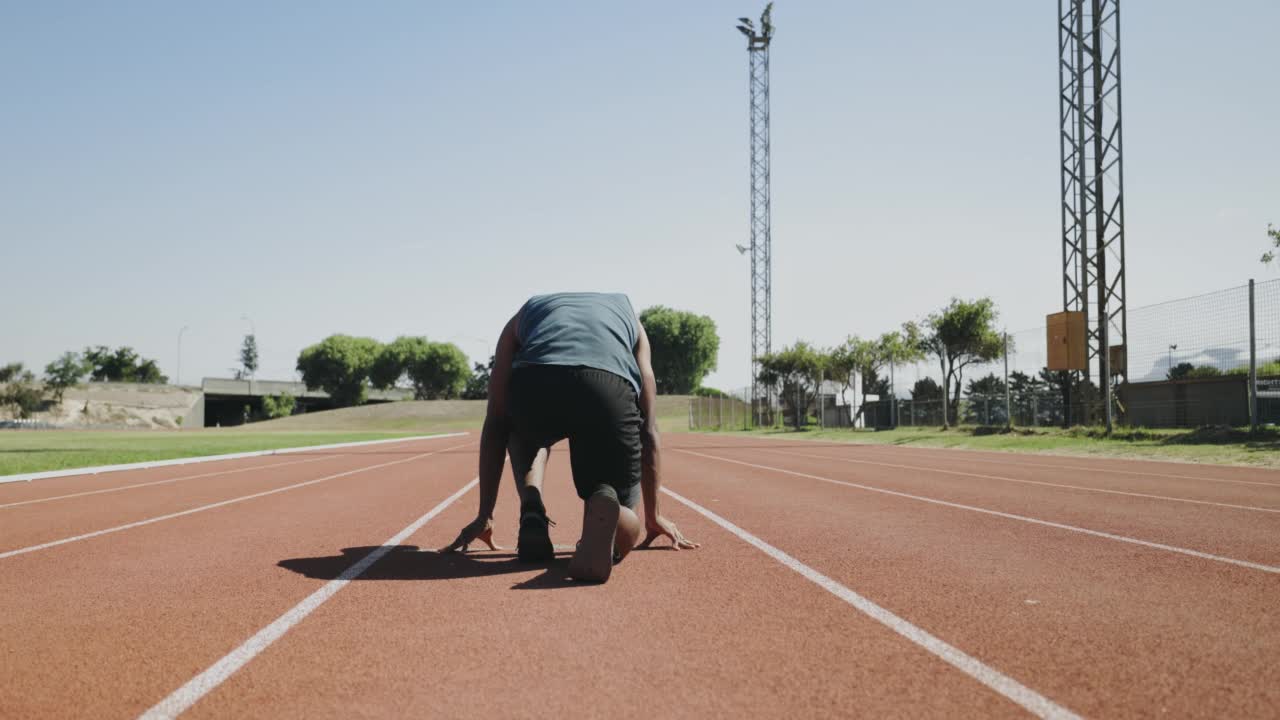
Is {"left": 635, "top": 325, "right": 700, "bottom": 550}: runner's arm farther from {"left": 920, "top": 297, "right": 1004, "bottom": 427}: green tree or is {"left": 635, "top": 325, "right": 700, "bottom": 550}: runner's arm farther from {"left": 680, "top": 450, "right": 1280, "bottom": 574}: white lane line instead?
{"left": 920, "top": 297, "right": 1004, "bottom": 427}: green tree

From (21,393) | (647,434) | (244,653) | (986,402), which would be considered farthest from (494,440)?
(21,393)

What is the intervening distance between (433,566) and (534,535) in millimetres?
759

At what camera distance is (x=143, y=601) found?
373 cm

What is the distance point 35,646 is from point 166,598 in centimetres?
77

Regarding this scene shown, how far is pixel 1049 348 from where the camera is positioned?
26.1 m

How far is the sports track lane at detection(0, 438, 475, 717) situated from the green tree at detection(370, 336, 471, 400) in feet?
318

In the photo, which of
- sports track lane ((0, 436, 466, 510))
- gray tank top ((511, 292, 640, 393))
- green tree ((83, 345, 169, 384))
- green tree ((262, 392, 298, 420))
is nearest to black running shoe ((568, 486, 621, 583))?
gray tank top ((511, 292, 640, 393))

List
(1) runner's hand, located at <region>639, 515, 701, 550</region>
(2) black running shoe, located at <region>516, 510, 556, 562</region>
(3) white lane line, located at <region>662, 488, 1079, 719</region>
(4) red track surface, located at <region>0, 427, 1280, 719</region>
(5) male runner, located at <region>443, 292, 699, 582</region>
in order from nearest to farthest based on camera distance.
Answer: (3) white lane line, located at <region>662, 488, 1079, 719</region>
(4) red track surface, located at <region>0, 427, 1280, 719</region>
(5) male runner, located at <region>443, 292, 699, 582</region>
(2) black running shoe, located at <region>516, 510, 556, 562</region>
(1) runner's hand, located at <region>639, 515, 701, 550</region>

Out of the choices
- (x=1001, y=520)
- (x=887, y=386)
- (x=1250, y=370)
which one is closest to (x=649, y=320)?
(x=887, y=386)

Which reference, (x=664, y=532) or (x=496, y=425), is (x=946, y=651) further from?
(x=496, y=425)

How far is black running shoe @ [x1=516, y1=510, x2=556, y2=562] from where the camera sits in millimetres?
4207

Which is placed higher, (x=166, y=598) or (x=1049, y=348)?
(x=1049, y=348)

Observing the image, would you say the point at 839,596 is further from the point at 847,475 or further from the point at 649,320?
the point at 649,320

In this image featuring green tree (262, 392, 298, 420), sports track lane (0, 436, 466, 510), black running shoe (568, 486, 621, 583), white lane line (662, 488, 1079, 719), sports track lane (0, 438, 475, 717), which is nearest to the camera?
white lane line (662, 488, 1079, 719)
